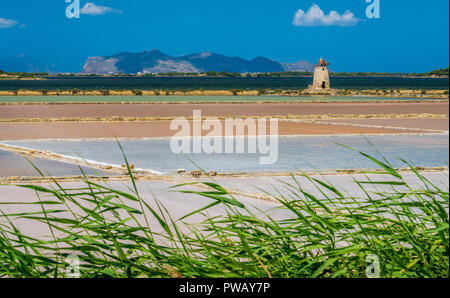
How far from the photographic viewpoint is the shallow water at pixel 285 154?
36.8 ft

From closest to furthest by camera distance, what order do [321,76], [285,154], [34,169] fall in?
1. [34,169]
2. [285,154]
3. [321,76]

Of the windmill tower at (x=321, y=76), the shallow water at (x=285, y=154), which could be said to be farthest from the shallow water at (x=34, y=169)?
the windmill tower at (x=321, y=76)

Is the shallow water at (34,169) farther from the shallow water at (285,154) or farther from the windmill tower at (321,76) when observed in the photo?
the windmill tower at (321,76)

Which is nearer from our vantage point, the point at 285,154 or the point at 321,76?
the point at 285,154

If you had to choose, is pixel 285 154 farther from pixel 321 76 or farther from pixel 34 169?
pixel 321 76

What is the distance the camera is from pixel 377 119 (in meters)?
24.9

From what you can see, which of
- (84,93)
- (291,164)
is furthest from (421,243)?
(84,93)

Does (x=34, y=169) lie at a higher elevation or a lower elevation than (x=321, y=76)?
lower

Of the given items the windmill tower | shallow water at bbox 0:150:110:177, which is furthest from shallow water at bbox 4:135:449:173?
the windmill tower

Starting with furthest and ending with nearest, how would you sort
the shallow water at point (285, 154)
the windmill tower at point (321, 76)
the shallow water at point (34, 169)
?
the windmill tower at point (321, 76) < the shallow water at point (285, 154) < the shallow water at point (34, 169)

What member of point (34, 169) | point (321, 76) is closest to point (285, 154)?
point (34, 169)

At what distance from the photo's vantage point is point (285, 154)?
12820mm

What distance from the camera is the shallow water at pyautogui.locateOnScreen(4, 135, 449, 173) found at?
1121cm
